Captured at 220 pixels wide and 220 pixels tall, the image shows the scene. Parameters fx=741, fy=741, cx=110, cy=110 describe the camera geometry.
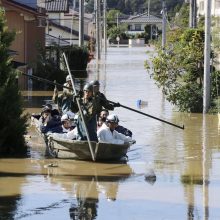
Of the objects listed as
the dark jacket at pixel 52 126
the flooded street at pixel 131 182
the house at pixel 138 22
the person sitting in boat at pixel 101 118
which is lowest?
the flooded street at pixel 131 182

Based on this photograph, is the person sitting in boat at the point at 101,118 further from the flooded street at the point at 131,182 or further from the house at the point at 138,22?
the house at the point at 138,22

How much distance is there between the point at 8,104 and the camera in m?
16.4

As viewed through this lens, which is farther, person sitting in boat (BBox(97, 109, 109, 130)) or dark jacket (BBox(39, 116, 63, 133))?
dark jacket (BBox(39, 116, 63, 133))

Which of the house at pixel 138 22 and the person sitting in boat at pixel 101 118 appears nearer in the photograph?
the person sitting in boat at pixel 101 118

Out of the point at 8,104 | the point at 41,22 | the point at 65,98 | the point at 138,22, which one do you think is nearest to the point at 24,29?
the point at 41,22

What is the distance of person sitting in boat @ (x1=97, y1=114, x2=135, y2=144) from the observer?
53.1 feet

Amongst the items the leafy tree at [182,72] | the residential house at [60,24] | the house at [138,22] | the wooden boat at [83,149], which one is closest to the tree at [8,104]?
the wooden boat at [83,149]

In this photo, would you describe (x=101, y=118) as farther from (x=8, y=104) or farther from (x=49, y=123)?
(x=8, y=104)

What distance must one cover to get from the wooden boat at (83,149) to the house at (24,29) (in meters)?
15.7

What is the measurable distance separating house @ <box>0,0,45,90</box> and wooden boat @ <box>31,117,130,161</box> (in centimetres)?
1575

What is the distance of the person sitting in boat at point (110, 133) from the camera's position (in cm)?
1619

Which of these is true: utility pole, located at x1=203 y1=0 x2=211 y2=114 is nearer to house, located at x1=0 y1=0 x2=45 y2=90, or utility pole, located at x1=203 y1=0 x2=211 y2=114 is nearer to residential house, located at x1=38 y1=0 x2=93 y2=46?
house, located at x1=0 y1=0 x2=45 y2=90

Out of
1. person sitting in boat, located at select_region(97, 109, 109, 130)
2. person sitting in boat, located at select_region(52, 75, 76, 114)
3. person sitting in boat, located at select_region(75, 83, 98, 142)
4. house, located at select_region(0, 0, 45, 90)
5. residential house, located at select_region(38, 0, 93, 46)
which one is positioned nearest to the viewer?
person sitting in boat, located at select_region(75, 83, 98, 142)

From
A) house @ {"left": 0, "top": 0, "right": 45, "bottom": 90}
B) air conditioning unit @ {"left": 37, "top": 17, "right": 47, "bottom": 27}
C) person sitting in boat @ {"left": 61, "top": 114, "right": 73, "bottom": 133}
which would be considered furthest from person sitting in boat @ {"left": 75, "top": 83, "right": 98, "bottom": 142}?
air conditioning unit @ {"left": 37, "top": 17, "right": 47, "bottom": 27}
